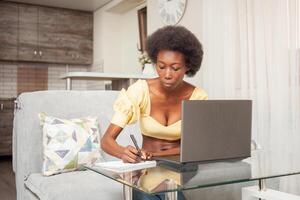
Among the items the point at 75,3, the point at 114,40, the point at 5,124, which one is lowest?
the point at 5,124

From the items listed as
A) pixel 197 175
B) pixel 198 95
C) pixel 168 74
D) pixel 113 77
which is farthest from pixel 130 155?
pixel 113 77

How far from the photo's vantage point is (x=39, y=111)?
1.99 m

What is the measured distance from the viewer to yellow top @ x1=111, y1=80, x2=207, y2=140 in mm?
1346

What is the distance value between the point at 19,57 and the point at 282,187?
422cm

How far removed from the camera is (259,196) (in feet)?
4.36

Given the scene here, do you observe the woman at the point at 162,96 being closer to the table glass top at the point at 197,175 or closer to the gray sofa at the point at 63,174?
the table glass top at the point at 197,175

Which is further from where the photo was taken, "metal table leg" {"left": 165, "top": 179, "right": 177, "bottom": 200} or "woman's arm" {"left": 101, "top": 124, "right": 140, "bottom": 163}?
"woman's arm" {"left": 101, "top": 124, "right": 140, "bottom": 163}

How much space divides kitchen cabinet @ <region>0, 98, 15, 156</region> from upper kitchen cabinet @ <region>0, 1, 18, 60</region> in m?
0.68

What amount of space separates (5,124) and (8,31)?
1.36 metres

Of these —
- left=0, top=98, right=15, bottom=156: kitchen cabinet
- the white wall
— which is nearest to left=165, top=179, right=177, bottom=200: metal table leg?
the white wall

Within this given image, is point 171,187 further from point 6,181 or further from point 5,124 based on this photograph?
point 5,124

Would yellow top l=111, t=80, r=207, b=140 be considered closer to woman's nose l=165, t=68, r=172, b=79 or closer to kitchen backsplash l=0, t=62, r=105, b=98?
woman's nose l=165, t=68, r=172, b=79

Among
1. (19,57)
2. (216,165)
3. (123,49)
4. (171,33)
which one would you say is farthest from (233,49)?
(19,57)

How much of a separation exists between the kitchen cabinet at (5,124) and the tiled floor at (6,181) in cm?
18
